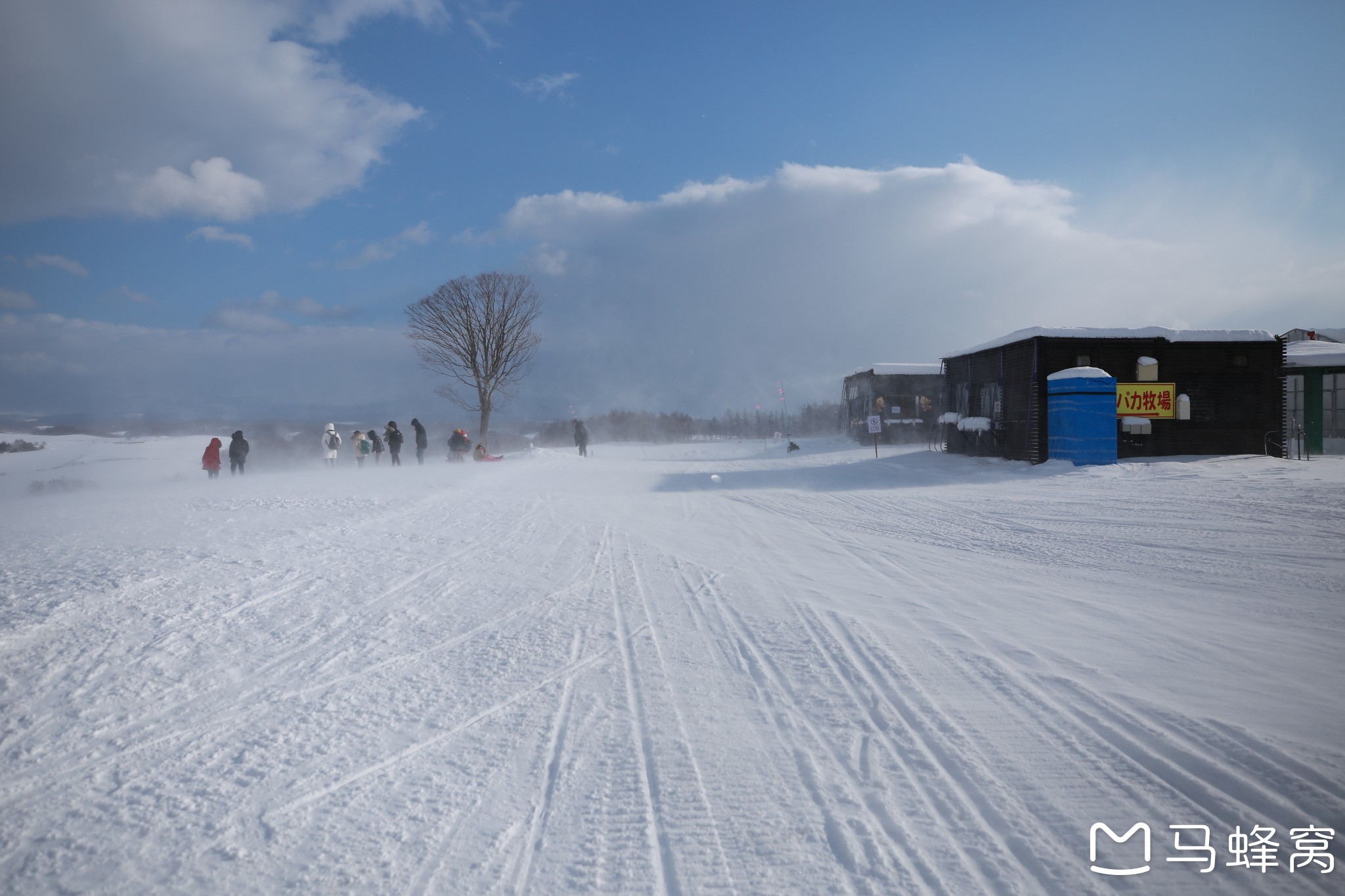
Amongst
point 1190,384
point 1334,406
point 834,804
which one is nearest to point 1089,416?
point 1190,384

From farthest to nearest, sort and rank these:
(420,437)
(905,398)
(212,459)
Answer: (905,398), (420,437), (212,459)

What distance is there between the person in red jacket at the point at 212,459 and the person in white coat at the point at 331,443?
3.40 m

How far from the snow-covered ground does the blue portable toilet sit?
950 cm

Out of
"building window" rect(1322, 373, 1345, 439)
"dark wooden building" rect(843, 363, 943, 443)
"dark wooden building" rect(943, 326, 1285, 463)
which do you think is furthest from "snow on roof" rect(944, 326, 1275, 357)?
"dark wooden building" rect(843, 363, 943, 443)

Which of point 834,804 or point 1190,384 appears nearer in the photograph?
point 834,804

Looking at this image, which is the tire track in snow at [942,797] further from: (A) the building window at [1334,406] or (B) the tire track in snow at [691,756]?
(A) the building window at [1334,406]

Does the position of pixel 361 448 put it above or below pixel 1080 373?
below

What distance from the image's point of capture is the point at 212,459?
18312mm

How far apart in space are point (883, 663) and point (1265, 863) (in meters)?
2.27

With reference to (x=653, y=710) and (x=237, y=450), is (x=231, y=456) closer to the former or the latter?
(x=237, y=450)

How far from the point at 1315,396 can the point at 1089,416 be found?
11.1 m

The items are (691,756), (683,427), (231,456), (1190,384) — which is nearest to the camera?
(691,756)

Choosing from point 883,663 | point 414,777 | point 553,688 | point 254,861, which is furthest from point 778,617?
point 254,861

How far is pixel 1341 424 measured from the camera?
24.7 m
